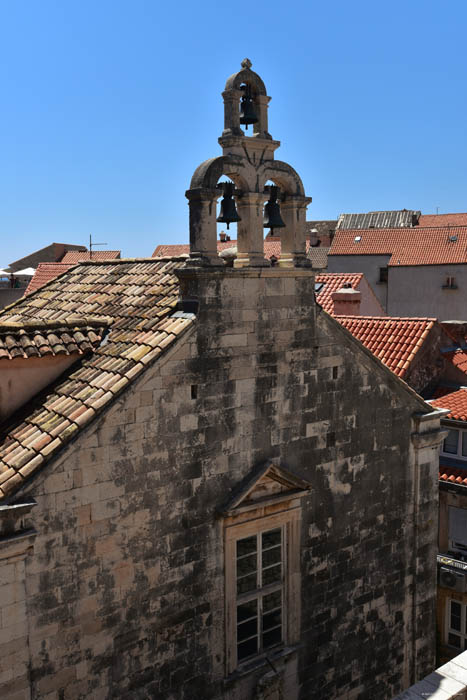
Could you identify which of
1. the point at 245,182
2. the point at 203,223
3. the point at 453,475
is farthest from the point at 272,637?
the point at 453,475

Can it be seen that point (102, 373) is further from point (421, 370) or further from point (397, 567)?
point (421, 370)

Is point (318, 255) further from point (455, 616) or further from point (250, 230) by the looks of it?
point (250, 230)

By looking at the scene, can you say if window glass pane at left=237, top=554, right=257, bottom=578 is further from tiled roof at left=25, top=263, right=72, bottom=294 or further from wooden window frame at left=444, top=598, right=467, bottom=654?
tiled roof at left=25, top=263, right=72, bottom=294

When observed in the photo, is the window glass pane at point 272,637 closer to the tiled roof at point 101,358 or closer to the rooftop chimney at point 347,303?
the tiled roof at point 101,358

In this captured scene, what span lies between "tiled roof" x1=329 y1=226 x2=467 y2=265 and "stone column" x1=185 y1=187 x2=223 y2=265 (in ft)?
108

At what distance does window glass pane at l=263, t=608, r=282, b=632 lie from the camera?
393 inches

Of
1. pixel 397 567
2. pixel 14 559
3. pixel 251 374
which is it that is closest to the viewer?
pixel 14 559

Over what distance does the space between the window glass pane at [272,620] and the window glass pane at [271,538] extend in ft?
3.29

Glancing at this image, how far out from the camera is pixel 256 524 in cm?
969

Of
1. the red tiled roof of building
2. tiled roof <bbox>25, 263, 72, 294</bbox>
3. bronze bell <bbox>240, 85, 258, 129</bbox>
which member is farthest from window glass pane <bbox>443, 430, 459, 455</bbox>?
the red tiled roof of building

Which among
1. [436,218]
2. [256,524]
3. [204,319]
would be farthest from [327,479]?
[436,218]

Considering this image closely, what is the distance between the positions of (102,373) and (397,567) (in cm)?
646

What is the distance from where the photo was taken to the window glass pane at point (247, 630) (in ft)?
31.8

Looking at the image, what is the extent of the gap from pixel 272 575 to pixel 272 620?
0.68m
